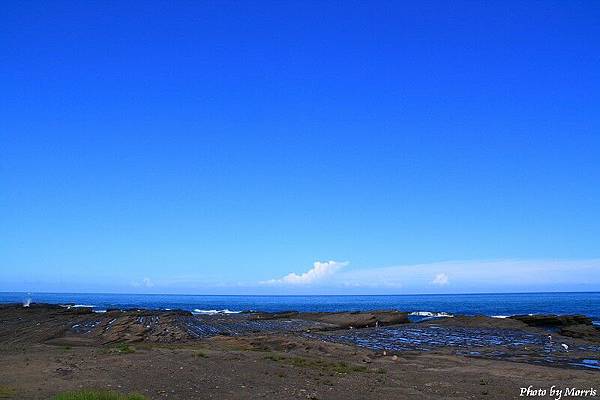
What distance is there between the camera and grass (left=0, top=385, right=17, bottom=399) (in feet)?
52.0

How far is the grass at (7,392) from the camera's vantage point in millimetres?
15839

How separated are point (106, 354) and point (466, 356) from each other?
20810 millimetres

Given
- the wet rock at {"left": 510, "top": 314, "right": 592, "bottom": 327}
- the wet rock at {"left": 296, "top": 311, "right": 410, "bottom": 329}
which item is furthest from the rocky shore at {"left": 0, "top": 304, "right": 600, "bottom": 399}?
the wet rock at {"left": 510, "top": 314, "right": 592, "bottom": 327}

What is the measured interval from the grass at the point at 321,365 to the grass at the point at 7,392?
1263 cm

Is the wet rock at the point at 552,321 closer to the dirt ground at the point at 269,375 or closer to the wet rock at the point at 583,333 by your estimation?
the wet rock at the point at 583,333

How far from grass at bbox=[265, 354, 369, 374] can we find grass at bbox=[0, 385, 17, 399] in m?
12.6

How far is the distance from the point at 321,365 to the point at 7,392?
14190 millimetres

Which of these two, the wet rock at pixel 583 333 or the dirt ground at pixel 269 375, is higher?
the dirt ground at pixel 269 375

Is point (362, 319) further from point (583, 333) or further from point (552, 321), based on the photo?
point (583, 333)

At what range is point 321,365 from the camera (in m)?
25.8

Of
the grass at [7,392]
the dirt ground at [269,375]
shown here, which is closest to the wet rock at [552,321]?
the dirt ground at [269,375]

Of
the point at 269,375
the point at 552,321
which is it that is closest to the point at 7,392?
the point at 269,375

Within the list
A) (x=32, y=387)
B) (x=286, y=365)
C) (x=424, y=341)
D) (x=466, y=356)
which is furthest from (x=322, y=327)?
(x=32, y=387)

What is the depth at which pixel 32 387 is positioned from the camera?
17.6m
